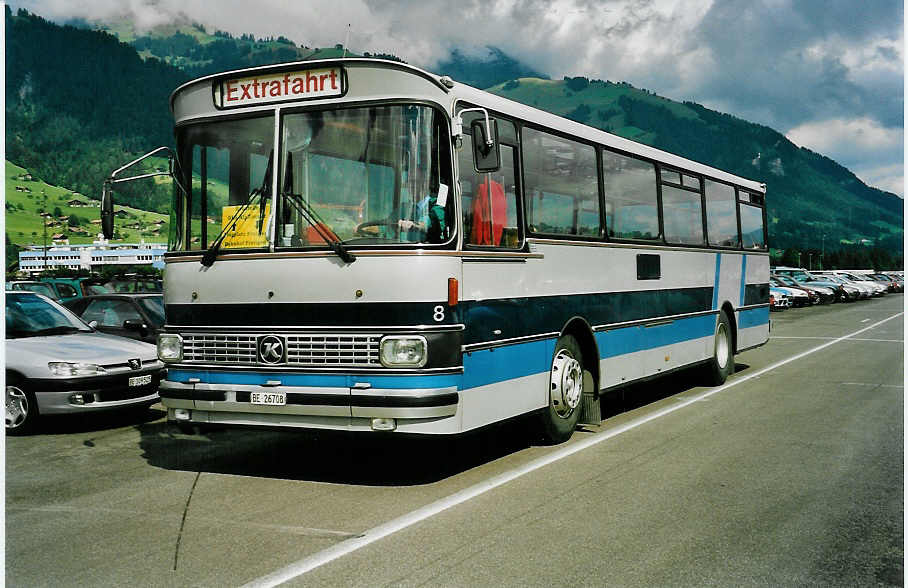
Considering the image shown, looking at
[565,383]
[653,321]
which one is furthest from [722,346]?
[565,383]

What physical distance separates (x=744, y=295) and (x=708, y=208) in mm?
2374

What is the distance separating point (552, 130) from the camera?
9.33 m

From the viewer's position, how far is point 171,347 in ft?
25.9

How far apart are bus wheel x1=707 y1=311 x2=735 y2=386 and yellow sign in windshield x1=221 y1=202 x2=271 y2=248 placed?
27.3 ft

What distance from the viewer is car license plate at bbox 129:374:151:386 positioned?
10523 millimetres

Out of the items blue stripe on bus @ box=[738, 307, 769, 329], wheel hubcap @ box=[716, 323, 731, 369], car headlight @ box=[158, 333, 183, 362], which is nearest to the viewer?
car headlight @ box=[158, 333, 183, 362]

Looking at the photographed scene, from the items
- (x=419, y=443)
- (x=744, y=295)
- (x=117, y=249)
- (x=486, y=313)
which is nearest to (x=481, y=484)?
(x=486, y=313)

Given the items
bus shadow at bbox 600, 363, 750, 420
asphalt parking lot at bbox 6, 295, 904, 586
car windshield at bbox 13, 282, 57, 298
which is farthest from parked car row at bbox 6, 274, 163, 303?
bus shadow at bbox 600, 363, 750, 420

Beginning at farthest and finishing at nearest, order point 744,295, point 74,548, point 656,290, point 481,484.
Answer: point 744,295, point 656,290, point 481,484, point 74,548

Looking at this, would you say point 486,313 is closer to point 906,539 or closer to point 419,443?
point 419,443

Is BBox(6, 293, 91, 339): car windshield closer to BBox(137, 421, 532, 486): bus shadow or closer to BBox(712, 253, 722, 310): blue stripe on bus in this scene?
BBox(137, 421, 532, 486): bus shadow

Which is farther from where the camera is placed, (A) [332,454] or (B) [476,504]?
(A) [332,454]

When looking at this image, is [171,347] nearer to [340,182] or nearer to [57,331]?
[340,182]

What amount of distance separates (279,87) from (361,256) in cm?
163
